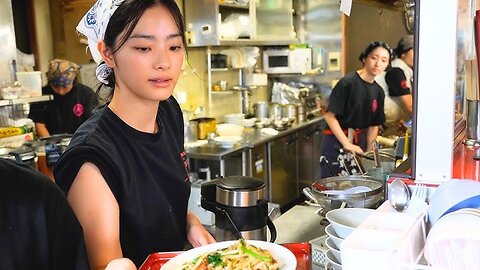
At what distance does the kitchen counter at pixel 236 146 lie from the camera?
3975 millimetres

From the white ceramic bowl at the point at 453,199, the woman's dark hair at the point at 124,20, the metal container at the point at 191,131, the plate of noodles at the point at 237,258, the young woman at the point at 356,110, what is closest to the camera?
the white ceramic bowl at the point at 453,199

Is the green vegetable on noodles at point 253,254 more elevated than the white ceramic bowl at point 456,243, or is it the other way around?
the white ceramic bowl at point 456,243

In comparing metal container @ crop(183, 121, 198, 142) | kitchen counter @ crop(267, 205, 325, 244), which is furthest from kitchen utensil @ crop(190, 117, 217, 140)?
kitchen counter @ crop(267, 205, 325, 244)

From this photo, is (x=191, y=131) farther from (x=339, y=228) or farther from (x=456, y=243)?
(x=456, y=243)

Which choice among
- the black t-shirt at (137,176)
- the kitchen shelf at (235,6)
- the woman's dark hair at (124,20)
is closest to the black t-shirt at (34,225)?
the black t-shirt at (137,176)

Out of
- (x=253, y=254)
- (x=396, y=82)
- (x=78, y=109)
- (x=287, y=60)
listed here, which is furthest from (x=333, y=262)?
(x=287, y=60)

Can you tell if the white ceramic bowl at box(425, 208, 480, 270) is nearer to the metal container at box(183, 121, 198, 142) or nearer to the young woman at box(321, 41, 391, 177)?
the young woman at box(321, 41, 391, 177)

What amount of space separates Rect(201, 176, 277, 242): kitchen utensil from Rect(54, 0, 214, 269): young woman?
0.22 metres

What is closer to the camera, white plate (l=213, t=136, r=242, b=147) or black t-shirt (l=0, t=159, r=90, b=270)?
black t-shirt (l=0, t=159, r=90, b=270)

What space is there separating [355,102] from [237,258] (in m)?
3.37

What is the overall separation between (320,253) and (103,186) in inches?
25.6

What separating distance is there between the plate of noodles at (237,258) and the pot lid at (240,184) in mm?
567

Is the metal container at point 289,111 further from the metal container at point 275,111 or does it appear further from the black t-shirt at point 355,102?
the black t-shirt at point 355,102

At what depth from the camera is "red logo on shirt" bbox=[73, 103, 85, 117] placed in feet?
14.2
